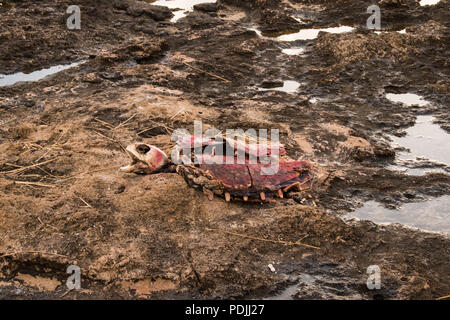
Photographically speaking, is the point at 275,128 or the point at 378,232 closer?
the point at 378,232

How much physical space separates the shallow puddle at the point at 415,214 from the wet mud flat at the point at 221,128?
15 mm

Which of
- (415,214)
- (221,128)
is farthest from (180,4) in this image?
(415,214)

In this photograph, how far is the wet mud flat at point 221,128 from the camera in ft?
10.4

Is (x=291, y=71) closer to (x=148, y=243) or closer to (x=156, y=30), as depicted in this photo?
(x=156, y=30)

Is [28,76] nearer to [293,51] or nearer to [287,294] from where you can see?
[293,51]

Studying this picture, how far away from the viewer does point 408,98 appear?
5684 mm

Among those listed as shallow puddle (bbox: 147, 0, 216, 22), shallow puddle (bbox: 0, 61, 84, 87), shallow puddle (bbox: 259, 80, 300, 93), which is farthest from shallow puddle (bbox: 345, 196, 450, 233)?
shallow puddle (bbox: 147, 0, 216, 22)

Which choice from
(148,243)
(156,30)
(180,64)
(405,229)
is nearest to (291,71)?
(180,64)

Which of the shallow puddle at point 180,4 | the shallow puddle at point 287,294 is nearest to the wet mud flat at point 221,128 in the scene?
the shallow puddle at point 287,294

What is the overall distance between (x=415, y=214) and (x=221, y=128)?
208 centimetres

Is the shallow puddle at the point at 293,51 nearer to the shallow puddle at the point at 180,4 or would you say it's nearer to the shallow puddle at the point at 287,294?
the shallow puddle at the point at 180,4

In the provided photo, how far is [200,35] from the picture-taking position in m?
7.36
